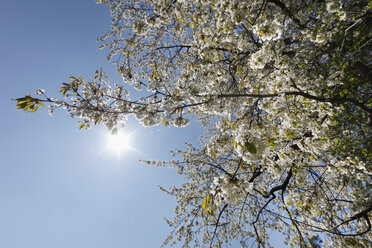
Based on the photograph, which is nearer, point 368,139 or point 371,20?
point 371,20

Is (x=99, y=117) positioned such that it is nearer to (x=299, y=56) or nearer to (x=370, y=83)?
(x=299, y=56)

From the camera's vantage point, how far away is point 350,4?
10.9ft

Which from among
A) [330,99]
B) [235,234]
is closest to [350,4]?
[330,99]

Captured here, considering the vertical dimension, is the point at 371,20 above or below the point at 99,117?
above

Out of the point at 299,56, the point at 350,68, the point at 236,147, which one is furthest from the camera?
the point at 299,56

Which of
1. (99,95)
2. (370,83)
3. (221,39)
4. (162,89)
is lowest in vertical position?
(370,83)

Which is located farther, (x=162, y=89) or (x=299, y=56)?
(x=299, y=56)

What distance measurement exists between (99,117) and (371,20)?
5.69 m

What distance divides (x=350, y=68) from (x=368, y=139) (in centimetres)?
171

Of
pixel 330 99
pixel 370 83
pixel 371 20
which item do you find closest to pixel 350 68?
pixel 370 83

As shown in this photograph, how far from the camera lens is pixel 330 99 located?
2.53 meters

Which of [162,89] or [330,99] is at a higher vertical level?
[162,89]

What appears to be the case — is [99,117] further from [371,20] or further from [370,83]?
[371,20]

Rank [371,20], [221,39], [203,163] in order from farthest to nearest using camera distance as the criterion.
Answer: [203,163] → [221,39] → [371,20]
